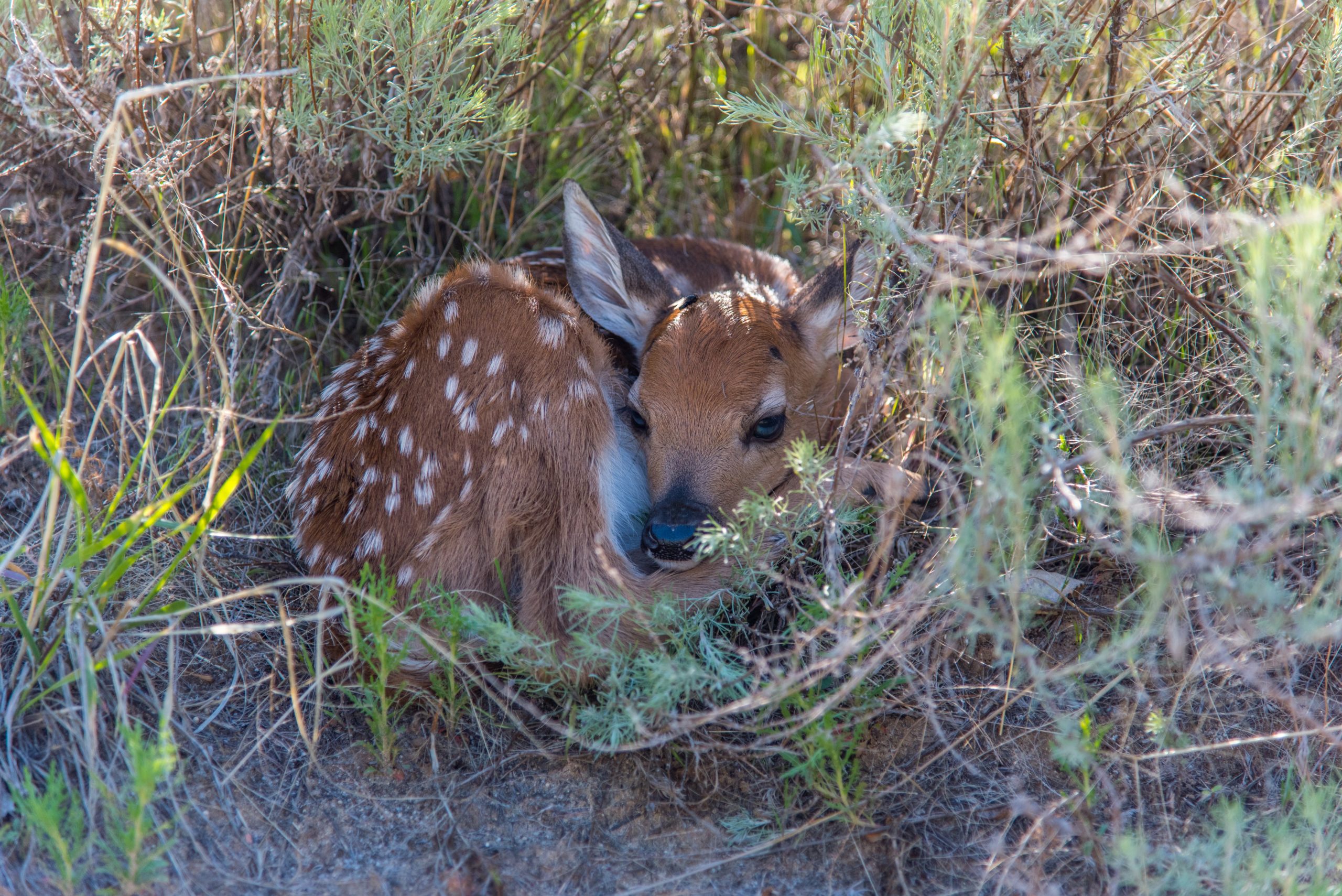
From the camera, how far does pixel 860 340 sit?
312 centimetres

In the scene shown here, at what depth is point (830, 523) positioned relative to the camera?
109 inches

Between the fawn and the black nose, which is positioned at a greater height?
the fawn

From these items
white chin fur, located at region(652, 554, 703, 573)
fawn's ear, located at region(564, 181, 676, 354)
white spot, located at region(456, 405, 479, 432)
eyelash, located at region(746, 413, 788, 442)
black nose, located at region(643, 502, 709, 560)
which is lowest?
white chin fur, located at region(652, 554, 703, 573)

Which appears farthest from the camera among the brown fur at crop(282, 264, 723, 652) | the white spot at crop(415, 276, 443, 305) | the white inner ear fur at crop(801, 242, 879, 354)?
the white spot at crop(415, 276, 443, 305)

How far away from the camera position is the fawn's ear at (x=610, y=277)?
3.52 meters

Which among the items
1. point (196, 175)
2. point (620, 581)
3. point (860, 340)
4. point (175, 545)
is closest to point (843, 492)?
point (860, 340)

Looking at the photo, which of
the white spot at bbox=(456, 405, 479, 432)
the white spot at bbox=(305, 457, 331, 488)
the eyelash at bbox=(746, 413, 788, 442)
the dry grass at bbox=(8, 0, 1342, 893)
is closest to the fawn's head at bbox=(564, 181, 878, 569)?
the eyelash at bbox=(746, 413, 788, 442)

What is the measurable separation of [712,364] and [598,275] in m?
0.52

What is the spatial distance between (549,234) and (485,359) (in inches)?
63.1

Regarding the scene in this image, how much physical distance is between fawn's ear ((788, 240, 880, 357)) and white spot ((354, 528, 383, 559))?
1423mm

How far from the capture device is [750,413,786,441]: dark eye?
11.4ft

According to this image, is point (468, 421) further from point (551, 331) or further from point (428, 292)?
point (428, 292)

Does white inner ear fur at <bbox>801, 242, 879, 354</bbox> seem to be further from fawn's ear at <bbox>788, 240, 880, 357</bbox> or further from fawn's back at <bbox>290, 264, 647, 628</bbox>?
fawn's back at <bbox>290, 264, 647, 628</bbox>

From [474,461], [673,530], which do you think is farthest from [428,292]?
[673,530]
